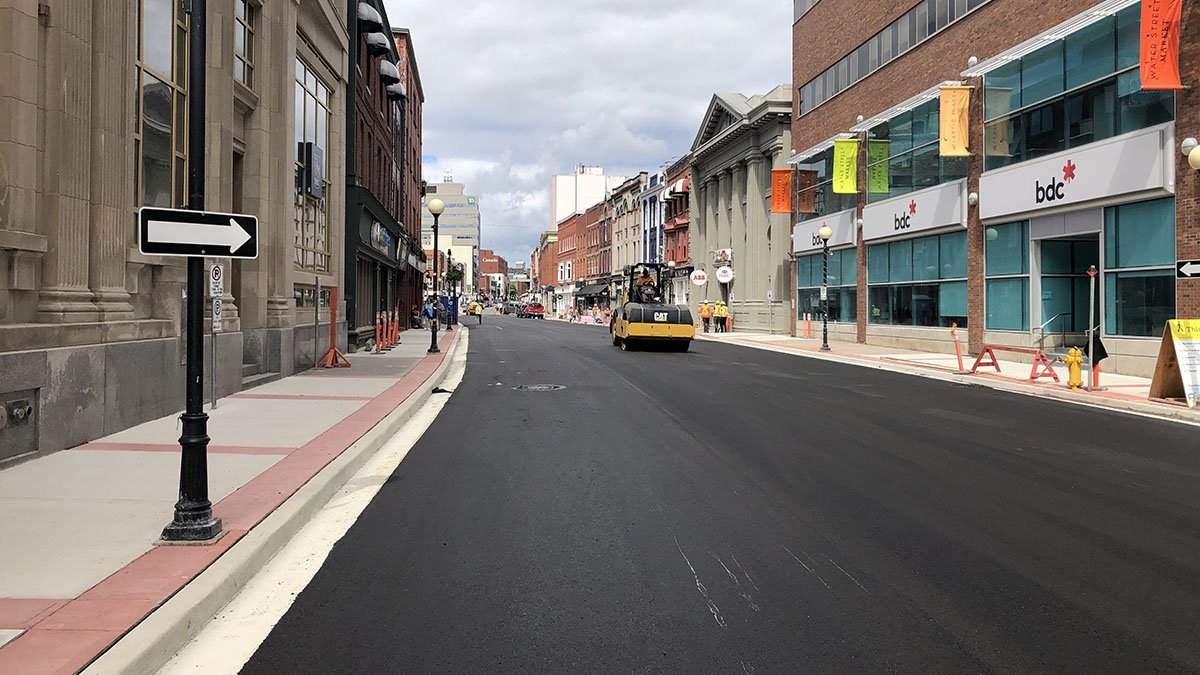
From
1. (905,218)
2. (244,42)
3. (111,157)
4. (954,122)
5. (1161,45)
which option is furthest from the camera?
(905,218)

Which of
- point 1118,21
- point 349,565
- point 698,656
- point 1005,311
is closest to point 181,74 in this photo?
point 349,565

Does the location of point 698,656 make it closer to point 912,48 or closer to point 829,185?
point 912,48

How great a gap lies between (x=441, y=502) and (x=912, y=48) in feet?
92.1

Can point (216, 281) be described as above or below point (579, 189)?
below

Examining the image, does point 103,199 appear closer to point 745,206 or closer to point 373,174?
point 373,174

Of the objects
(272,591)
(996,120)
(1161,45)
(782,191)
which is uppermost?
(782,191)

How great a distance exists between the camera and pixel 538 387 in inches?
643

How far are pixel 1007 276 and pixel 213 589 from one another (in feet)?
78.7

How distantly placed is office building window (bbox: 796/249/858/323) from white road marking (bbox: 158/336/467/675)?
96.5 feet

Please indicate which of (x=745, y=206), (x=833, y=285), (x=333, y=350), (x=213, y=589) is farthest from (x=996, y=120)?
(x=745, y=206)

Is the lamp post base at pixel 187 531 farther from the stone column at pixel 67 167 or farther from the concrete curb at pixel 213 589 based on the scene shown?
the stone column at pixel 67 167

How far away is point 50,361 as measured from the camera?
806cm

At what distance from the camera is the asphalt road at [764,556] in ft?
13.3

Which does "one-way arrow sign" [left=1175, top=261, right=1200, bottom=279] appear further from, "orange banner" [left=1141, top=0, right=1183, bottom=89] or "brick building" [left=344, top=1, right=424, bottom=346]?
"brick building" [left=344, top=1, right=424, bottom=346]
